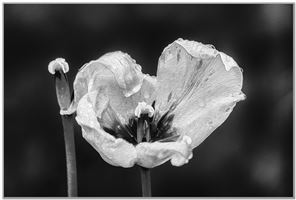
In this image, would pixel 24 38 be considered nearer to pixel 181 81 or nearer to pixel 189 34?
pixel 189 34

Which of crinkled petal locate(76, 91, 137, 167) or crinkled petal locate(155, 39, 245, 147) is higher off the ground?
crinkled petal locate(155, 39, 245, 147)

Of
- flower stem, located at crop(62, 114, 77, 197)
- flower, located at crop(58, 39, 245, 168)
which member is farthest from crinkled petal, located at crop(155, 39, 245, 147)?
flower stem, located at crop(62, 114, 77, 197)

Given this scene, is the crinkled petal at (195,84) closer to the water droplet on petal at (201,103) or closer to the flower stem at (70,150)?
the water droplet on petal at (201,103)

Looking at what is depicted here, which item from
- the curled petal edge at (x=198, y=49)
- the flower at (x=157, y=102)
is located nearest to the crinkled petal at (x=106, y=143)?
the flower at (x=157, y=102)

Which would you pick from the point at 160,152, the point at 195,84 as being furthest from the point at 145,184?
the point at 195,84

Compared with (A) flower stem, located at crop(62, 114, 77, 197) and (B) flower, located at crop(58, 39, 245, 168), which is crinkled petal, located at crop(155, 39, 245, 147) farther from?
(A) flower stem, located at crop(62, 114, 77, 197)

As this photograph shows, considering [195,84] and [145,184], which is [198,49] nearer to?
[195,84]

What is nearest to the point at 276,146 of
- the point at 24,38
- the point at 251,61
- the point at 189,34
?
the point at 251,61
